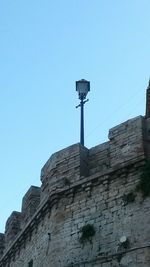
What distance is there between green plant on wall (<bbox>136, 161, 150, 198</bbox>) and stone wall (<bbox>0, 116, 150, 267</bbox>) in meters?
0.08

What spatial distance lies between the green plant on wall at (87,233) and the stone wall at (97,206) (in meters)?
0.02

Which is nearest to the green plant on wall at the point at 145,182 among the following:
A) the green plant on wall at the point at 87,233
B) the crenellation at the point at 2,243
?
the green plant on wall at the point at 87,233

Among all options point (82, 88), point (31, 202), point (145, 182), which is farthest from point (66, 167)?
point (82, 88)

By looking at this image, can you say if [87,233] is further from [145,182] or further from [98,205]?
[145,182]

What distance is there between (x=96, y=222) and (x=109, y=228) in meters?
0.34

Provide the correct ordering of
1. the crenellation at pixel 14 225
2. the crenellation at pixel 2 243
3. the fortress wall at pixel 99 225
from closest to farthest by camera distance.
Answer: the fortress wall at pixel 99 225
the crenellation at pixel 14 225
the crenellation at pixel 2 243

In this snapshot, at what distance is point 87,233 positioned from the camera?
9727mm

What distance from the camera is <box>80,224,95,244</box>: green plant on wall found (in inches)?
381

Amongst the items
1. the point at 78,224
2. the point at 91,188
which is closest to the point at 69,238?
the point at 78,224

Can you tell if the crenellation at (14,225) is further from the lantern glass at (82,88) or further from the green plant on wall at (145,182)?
the green plant on wall at (145,182)

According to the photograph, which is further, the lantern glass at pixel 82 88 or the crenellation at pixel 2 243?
the crenellation at pixel 2 243

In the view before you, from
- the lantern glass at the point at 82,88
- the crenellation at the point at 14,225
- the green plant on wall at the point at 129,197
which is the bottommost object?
the green plant on wall at the point at 129,197

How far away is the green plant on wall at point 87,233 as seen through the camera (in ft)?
31.7

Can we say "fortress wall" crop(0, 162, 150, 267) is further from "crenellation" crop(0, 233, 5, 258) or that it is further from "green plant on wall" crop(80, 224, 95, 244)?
"crenellation" crop(0, 233, 5, 258)
